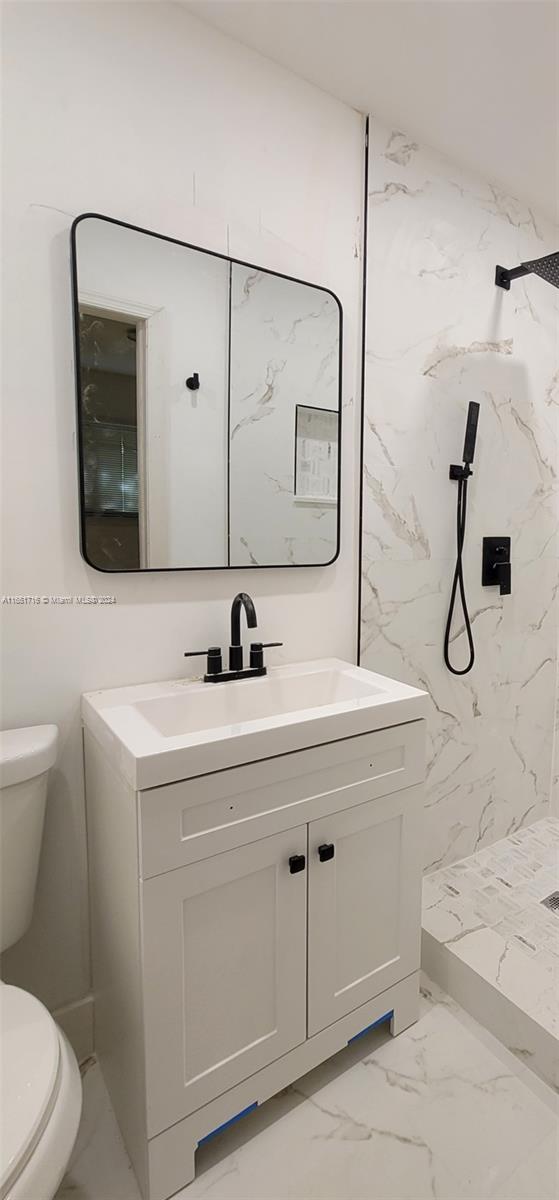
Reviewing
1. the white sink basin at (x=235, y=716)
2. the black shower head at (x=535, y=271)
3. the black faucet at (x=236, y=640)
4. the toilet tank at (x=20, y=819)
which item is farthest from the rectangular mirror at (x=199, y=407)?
the black shower head at (x=535, y=271)

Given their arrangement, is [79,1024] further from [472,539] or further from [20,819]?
[472,539]

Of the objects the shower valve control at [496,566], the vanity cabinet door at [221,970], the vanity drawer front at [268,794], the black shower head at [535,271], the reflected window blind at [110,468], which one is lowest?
the vanity cabinet door at [221,970]

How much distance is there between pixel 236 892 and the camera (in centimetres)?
105

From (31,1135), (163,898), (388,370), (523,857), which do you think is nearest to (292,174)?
(388,370)

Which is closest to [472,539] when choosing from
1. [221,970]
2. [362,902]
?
[362,902]

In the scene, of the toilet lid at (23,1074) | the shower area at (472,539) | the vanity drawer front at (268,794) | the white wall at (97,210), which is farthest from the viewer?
the shower area at (472,539)

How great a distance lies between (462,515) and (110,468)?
3.84 ft

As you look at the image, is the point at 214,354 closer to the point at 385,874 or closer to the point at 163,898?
the point at 163,898

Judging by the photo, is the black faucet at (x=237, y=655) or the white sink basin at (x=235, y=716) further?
the black faucet at (x=237, y=655)

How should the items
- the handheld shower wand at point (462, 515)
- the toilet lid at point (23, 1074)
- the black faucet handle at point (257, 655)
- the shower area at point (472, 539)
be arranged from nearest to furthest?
the toilet lid at point (23, 1074) < the black faucet handle at point (257, 655) < the shower area at point (472, 539) < the handheld shower wand at point (462, 515)

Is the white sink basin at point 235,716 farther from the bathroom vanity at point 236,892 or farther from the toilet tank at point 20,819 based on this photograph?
the toilet tank at point 20,819

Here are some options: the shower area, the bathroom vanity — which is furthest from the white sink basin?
the shower area

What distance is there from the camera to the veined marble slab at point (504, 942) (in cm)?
134

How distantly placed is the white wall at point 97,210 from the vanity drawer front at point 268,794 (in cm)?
45
